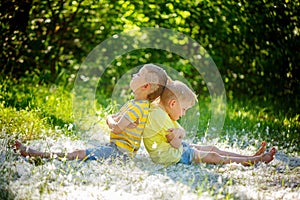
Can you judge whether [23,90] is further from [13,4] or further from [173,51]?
[173,51]

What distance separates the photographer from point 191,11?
27.2ft

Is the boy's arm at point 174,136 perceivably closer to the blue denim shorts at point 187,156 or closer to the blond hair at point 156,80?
the blue denim shorts at point 187,156

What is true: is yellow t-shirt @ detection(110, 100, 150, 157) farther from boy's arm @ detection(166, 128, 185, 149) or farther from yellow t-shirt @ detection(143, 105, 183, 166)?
boy's arm @ detection(166, 128, 185, 149)

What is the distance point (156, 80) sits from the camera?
168 inches

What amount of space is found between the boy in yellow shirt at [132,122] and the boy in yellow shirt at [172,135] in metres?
0.06

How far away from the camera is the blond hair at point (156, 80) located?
14.0 feet

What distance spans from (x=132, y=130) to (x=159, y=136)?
210 millimetres

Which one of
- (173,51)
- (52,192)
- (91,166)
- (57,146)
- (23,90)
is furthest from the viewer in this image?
(173,51)

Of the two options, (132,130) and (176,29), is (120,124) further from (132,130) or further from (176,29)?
(176,29)

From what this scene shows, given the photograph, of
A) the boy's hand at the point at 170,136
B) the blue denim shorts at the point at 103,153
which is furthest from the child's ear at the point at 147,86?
the blue denim shorts at the point at 103,153

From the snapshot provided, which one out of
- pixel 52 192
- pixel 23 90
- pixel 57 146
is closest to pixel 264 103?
pixel 23 90

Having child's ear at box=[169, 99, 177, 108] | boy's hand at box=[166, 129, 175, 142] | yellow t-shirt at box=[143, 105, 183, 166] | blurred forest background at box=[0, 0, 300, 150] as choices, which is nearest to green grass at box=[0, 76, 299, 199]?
yellow t-shirt at box=[143, 105, 183, 166]

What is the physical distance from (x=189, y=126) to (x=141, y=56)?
11.2 feet

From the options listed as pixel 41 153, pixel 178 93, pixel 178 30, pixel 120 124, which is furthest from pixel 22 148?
pixel 178 30
